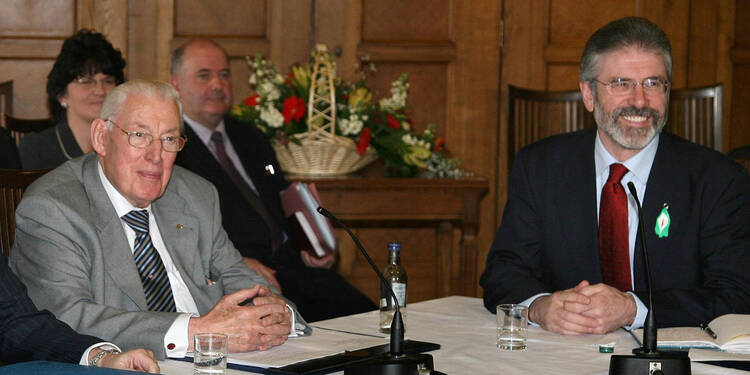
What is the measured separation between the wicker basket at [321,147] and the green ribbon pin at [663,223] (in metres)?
Result: 2.08

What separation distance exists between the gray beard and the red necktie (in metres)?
0.07

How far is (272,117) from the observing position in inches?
179

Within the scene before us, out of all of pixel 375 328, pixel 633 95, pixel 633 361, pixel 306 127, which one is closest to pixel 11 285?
pixel 375 328

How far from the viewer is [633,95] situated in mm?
2742

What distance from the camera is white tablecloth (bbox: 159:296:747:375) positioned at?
1977 mm

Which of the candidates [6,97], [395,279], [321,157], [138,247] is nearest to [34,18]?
[6,97]

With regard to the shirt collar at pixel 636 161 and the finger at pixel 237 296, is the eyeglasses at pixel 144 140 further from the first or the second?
the shirt collar at pixel 636 161

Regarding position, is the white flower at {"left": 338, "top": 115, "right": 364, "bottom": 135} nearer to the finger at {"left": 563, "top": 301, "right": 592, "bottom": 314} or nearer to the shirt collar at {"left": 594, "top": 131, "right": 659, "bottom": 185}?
the shirt collar at {"left": 594, "top": 131, "right": 659, "bottom": 185}

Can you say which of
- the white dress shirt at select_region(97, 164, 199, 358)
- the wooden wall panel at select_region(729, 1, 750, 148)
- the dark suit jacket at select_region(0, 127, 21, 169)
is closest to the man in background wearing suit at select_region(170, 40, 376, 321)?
the dark suit jacket at select_region(0, 127, 21, 169)

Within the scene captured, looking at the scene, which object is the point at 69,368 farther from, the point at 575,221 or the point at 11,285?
the point at 575,221

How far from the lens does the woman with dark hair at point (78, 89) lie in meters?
3.83

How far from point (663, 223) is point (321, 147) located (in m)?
2.13

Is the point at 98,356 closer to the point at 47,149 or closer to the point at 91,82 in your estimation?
the point at 47,149

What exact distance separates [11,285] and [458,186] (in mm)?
2780
